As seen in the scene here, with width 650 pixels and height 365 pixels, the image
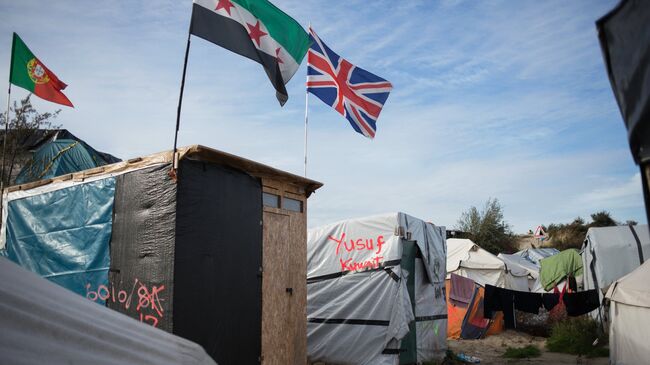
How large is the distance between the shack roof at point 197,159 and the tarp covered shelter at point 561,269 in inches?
500

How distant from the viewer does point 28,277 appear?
7.56 ft

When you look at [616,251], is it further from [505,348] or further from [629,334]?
[629,334]

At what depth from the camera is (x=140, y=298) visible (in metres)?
7.00

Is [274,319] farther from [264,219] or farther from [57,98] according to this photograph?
[57,98]

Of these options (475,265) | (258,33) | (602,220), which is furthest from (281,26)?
(602,220)

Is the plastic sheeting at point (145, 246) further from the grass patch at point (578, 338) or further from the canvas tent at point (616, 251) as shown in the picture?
the canvas tent at point (616, 251)

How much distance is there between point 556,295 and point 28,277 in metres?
14.0

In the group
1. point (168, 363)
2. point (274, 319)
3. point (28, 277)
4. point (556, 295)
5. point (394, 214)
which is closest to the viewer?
point (28, 277)

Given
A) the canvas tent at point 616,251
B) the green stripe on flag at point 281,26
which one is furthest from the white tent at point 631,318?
the green stripe on flag at point 281,26

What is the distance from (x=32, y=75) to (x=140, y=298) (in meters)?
5.91

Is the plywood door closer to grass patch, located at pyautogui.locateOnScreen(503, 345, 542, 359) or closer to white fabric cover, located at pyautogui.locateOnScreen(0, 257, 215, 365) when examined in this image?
white fabric cover, located at pyautogui.locateOnScreen(0, 257, 215, 365)

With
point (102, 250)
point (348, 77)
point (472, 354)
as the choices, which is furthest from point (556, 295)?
point (102, 250)

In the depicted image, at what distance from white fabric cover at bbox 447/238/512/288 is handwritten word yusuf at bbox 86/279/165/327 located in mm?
15169

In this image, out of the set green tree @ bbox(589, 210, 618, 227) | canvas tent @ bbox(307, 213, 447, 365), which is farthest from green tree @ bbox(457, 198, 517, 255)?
canvas tent @ bbox(307, 213, 447, 365)
